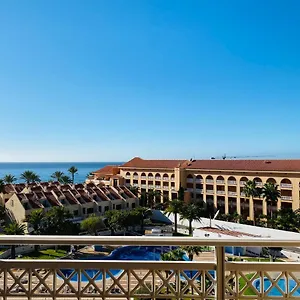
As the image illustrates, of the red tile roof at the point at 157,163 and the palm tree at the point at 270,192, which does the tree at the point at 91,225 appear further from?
the palm tree at the point at 270,192

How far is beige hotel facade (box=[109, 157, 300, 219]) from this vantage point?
2633 cm

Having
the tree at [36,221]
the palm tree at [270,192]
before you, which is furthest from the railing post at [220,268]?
the palm tree at [270,192]

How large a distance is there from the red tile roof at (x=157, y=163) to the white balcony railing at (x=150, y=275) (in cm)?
3092

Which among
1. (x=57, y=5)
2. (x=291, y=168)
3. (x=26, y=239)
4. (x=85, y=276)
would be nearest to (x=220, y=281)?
(x=85, y=276)

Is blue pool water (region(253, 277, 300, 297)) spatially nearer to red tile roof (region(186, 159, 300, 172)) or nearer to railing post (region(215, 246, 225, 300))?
railing post (region(215, 246, 225, 300))

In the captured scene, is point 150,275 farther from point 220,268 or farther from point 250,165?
point 250,165

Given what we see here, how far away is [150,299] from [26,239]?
1.04m

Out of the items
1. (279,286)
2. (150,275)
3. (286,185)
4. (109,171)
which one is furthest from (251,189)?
(150,275)

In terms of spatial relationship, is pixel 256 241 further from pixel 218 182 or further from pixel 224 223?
pixel 218 182

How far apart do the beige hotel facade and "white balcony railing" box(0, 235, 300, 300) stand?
26.5 metres

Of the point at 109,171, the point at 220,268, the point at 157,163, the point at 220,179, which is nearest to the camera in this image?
the point at 220,268

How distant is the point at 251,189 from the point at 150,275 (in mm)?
26432

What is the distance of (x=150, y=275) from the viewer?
1.97 metres

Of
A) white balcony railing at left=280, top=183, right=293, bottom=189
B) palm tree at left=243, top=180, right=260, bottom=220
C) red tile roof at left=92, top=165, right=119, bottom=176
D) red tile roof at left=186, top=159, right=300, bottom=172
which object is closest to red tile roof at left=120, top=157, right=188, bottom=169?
red tile roof at left=186, top=159, right=300, bottom=172
